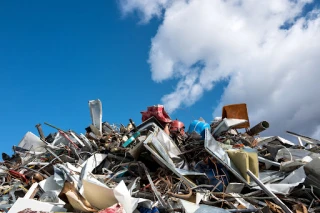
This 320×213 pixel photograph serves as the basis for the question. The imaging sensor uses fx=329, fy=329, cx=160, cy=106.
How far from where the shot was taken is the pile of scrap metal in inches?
204

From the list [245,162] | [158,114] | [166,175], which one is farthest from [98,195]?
[158,114]

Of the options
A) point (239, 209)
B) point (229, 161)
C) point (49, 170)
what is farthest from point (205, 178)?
point (49, 170)

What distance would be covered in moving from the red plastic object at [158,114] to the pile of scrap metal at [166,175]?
0.03 metres

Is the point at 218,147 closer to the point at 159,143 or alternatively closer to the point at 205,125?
the point at 159,143

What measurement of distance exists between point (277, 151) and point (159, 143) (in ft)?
8.54

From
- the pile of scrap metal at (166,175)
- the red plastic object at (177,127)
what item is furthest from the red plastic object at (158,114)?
the red plastic object at (177,127)

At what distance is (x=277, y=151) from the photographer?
708 cm

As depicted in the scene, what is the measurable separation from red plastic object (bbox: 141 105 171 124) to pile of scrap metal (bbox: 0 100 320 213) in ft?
0.09

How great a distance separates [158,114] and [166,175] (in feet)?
7.62

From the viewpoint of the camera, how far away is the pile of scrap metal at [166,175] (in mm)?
5191

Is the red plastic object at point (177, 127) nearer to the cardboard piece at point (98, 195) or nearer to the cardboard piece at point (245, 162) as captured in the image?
the cardboard piece at point (245, 162)

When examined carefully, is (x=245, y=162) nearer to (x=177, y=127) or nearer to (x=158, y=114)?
(x=177, y=127)

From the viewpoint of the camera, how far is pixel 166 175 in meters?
6.18

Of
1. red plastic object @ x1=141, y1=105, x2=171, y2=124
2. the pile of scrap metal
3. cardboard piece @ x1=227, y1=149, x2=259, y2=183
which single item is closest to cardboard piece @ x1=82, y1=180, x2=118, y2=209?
the pile of scrap metal
